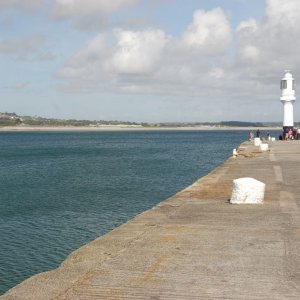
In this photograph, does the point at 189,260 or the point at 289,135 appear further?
the point at 289,135

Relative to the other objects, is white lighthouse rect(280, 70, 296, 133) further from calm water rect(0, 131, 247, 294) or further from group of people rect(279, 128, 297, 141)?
calm water rect(0, 131, 247, 294)

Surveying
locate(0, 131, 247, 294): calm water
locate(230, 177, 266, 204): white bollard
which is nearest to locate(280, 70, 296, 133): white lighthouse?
locate(0, 131, 247, 294): calm water

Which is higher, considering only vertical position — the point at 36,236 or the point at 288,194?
the point at 288,194

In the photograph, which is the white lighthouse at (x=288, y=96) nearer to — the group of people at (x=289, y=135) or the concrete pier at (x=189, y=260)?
the group of people at (x=289, y=135)

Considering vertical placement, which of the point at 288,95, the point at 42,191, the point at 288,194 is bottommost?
the point at 42,191

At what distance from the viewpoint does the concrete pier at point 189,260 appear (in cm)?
671

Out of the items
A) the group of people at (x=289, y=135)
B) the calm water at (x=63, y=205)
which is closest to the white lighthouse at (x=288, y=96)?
the group of people at (x=289, y=135)

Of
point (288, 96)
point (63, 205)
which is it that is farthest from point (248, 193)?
point (288, 96)

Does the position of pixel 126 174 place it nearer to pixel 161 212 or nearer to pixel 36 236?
pixel 36 236

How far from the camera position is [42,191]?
34.1 meters

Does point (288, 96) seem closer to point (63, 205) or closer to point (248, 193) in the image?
point (63, 205)

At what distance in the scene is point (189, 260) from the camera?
8.23m

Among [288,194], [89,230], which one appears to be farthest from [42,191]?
[288,194]

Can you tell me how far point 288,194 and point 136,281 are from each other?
10.6 metres
